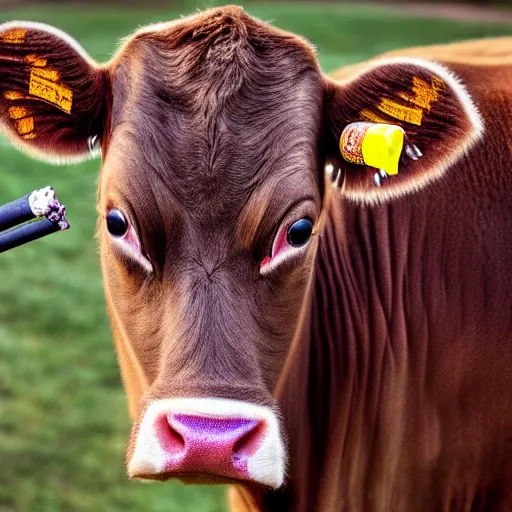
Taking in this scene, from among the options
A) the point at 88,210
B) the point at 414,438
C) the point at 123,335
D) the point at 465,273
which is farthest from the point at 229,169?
the point at 88,210

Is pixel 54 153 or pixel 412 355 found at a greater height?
pixel 54 153

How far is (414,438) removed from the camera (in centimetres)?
283

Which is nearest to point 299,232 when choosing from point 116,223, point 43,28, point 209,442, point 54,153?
point 116,223

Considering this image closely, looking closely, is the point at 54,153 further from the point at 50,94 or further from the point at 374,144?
the point at 374,144

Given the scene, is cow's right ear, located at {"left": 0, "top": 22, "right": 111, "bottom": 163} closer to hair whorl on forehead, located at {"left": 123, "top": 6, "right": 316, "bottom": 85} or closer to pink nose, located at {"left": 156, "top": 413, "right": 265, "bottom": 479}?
hair whorl on forehead, located at {"left": 123, "top": 6, "right": 316, "bottom": 85}

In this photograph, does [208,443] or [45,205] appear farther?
[45,205]

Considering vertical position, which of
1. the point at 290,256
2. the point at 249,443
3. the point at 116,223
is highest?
the point at 116,223

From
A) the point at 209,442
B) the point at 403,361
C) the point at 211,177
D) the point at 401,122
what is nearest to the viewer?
the point at 209,442

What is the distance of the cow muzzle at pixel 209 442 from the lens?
6.95ft

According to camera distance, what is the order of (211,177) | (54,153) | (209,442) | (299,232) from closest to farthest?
(209,442), (211,177), (299,232), (54,153)

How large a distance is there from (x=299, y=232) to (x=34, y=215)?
0.74m

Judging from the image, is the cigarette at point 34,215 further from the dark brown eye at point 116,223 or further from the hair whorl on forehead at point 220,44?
the hair whorl on forehead at point 220,44

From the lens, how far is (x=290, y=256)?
243cm

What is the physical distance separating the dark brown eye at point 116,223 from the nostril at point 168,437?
1.86 feet
